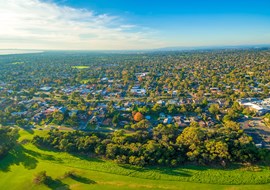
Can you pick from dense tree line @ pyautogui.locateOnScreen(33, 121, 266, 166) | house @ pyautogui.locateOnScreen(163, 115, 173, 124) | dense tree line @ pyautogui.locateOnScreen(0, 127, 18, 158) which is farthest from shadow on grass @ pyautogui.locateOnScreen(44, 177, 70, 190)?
house @ pyautogui.locateOnScreen(163, 115, 173, 124)

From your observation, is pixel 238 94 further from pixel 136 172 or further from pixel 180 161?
pixel 136 172

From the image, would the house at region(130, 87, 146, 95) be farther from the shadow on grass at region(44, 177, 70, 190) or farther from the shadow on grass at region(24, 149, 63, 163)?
the shadow on grass at region(44, 177, 70, 190)

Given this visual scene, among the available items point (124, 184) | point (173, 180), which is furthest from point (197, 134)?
point (124, 184)

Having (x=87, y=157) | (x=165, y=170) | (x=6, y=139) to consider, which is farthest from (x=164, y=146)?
(x=6, y=139)

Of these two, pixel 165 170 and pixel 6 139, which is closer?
pixel 165 170

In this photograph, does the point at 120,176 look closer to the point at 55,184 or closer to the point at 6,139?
the point at 55,184
